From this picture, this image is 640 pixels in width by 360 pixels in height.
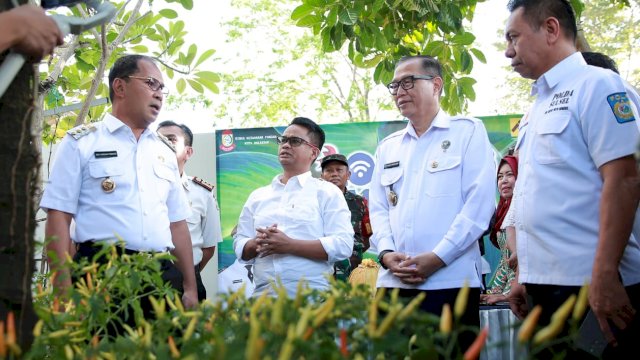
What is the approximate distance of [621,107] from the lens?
2314 mm

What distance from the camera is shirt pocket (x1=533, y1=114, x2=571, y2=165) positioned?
242cm

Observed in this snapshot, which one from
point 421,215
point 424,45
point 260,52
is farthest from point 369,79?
point 421,215

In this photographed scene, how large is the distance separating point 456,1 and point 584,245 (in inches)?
76.9

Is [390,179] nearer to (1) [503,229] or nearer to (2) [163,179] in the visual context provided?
(2) [163,179]

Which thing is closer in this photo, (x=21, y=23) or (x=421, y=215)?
(x=21, y=23)

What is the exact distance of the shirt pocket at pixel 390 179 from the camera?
3.44 meters

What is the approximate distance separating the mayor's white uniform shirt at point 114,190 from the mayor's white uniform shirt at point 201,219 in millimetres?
1808

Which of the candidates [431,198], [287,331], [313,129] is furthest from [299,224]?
[287,331]

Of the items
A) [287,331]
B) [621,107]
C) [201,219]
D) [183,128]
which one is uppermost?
[183,128]

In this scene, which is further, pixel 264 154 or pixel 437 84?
pixel 264 154

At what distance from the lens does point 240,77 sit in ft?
69.3

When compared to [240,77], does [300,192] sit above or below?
below

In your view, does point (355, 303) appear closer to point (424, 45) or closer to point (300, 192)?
point (300, 192)

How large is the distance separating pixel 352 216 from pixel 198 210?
138cm
